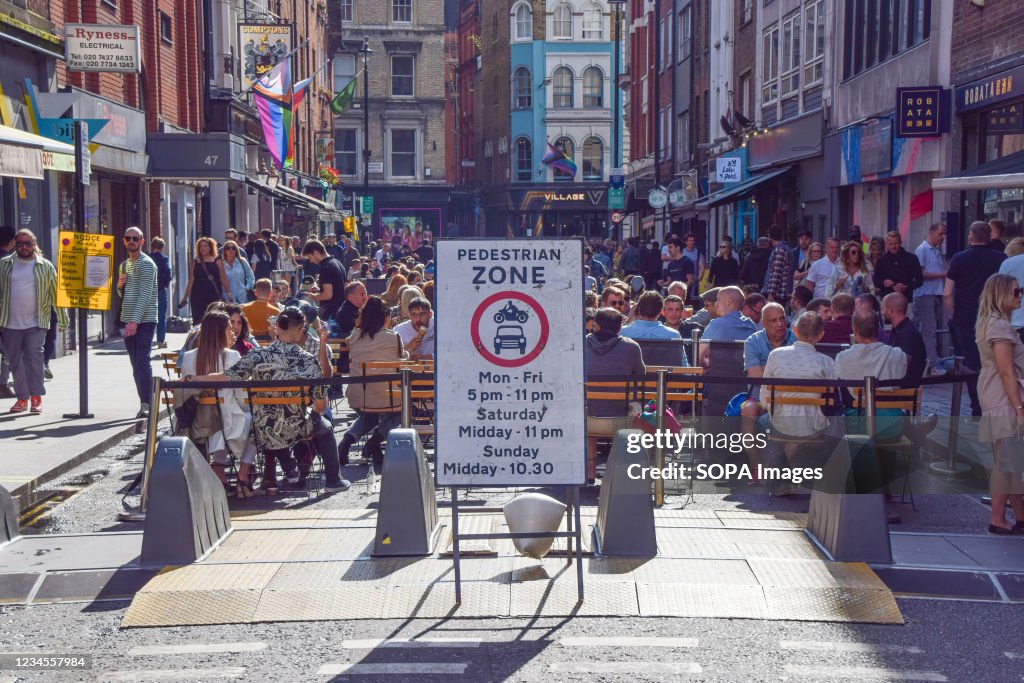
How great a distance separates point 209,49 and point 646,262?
11.7 metres

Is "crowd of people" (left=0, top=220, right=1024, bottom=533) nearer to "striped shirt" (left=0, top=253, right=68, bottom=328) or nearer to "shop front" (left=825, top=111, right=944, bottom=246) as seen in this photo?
"striped shirt" (left=0, top=253, right=68, bottom=328)

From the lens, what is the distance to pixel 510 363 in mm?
6789

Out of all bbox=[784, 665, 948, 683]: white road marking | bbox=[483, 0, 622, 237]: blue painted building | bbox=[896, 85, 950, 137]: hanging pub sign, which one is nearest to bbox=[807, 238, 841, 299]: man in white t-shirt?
bbox=[896, 85, 950, 137]: hanging pub sign

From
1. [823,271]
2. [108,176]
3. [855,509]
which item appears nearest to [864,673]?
[855,509]

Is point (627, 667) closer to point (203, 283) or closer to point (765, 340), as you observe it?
point (765, 340)

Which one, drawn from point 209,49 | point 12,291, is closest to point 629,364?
point 12,291

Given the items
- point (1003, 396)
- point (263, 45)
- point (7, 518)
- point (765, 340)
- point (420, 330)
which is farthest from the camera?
point (263, 45)

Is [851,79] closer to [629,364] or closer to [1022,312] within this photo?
[1022,312]

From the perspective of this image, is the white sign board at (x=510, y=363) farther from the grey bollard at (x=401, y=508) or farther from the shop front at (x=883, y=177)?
the shop front at (x=883, y=177)

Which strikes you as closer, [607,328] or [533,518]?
[533,518]

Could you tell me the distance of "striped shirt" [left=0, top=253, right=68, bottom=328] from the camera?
1370 centimetres

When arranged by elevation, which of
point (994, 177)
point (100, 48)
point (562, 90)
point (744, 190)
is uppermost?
point (562, 90)

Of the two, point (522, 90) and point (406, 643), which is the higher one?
point (522, 90)

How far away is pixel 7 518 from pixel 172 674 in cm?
288
